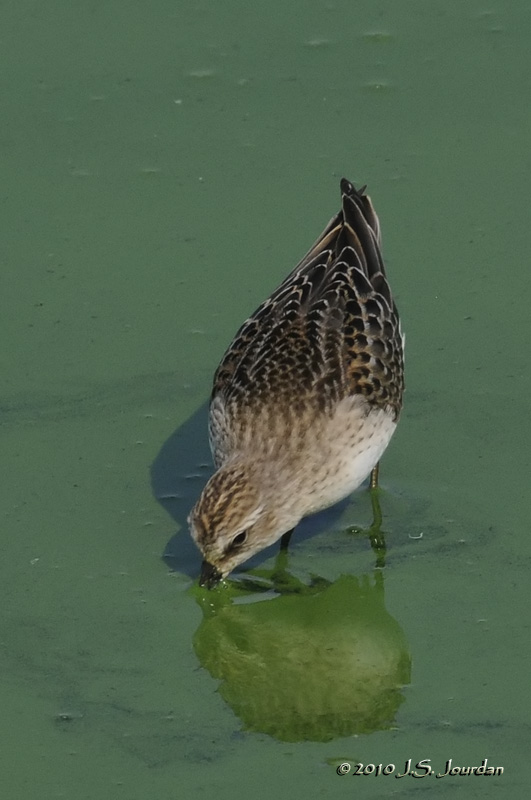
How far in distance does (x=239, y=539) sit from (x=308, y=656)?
640 mm

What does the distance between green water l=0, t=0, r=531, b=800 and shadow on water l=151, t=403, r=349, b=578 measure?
0.06ft

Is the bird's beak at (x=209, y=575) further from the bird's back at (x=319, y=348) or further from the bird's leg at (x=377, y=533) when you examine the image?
the bird's leg at (x=377, y=533)

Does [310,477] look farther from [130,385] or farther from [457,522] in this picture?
[130,385]

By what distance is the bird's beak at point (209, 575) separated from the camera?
25.7ft

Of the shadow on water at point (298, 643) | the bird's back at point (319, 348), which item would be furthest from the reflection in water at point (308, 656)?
the bird's back at point (319, 348)

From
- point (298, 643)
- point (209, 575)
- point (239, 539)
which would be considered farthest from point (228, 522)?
point (298, 643)

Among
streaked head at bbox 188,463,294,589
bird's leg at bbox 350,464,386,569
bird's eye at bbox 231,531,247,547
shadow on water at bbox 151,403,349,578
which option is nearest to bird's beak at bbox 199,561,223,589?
streaked head at bbox 188,463,294,589

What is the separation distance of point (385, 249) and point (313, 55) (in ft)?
6.93

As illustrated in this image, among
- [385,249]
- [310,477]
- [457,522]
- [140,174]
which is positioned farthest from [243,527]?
[140,174]

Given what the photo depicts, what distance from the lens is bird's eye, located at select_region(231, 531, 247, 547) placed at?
7797 mm

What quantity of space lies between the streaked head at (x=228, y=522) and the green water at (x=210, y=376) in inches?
13.0

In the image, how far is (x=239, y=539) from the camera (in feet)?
25.7

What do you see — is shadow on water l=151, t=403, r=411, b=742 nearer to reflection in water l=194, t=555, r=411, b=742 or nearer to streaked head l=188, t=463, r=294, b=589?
reflection in water l=194, t=555, r=411, b=742

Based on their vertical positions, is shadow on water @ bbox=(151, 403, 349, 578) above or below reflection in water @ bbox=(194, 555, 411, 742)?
above
